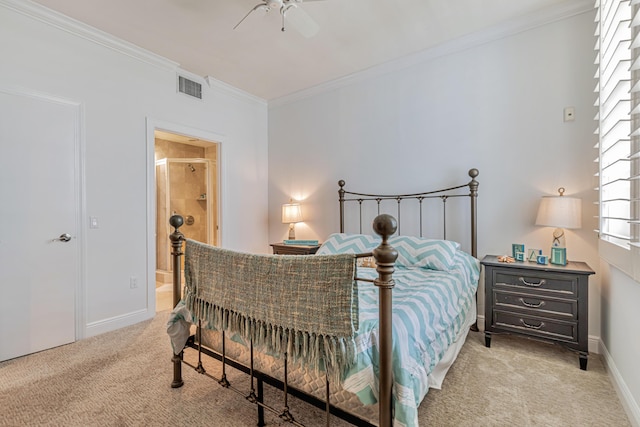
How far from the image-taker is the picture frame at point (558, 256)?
7.38 feet

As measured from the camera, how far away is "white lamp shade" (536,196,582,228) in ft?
7.33

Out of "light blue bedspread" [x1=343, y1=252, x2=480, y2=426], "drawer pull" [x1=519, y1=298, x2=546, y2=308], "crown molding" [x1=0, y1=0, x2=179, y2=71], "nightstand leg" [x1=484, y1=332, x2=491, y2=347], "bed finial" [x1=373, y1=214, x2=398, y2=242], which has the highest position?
"crown molding" [x1=0, y1=0, x2=179, y2=71]

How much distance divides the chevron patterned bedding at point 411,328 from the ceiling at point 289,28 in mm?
1944

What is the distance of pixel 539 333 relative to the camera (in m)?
2.21

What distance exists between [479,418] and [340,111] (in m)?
3.27

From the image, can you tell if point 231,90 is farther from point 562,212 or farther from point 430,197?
point 562,212

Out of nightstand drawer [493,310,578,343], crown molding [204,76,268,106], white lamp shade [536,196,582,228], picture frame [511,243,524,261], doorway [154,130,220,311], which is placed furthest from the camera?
doorway [154,130,220,311]

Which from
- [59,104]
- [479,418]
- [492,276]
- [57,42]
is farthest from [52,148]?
[492,276]

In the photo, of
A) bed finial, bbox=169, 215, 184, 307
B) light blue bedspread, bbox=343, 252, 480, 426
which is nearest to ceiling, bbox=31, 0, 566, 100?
bed finial, bbox=169, 215, 184, 307

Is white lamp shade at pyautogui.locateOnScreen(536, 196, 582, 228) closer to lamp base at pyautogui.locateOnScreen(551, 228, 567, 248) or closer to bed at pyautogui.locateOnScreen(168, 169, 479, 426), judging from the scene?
lamp base at pyautogui.locateOnScreen(551, 228, 567, 248)

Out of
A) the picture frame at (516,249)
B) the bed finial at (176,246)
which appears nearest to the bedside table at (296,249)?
the bed finial at (176,246)

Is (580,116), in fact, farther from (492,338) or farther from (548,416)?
(548,416)

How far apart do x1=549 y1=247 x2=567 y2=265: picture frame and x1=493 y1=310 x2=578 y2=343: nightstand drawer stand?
0.43 m

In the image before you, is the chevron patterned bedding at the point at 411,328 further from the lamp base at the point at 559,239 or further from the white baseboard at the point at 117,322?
the white baseboard at the point at 117,322
